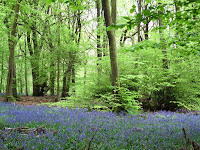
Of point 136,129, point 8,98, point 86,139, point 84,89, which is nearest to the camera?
point 86,139

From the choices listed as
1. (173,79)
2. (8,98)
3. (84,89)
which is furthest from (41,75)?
(173,79)

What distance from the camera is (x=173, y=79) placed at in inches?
372

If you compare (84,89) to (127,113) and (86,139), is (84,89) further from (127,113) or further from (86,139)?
(86,139)

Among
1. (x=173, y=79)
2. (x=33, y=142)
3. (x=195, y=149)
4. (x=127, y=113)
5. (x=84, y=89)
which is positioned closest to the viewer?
(x=195, y=149)

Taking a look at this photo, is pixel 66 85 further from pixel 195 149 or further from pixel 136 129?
pixel 195 149

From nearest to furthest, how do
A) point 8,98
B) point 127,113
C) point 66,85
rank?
point 127,113 < point 8,98 < point 66,85

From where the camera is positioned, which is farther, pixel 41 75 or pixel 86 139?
pixel 41 75

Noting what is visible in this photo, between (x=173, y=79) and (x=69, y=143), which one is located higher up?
(x=173, y=79)

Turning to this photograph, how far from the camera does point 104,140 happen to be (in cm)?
396

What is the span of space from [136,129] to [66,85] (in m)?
10.3

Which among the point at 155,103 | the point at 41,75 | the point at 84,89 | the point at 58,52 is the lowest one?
the point at 155,103

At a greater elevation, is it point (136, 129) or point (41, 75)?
point (41, 75)

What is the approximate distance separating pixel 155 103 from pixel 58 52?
765 cm

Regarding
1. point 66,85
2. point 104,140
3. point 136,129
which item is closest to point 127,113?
point 136,129
